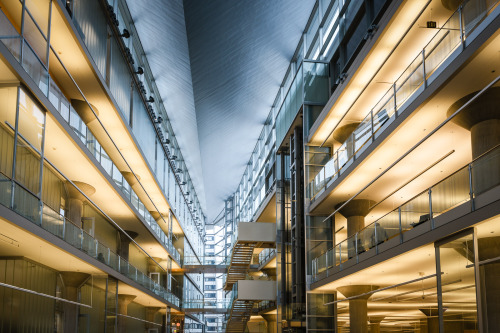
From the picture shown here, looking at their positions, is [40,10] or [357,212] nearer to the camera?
[40,10]

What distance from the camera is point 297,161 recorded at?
129 ft

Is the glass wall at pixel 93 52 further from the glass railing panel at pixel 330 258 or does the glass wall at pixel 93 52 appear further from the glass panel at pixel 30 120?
the glass railing panel at pixel 330 258

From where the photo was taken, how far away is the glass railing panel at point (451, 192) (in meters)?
16.7

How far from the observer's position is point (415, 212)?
66.8 feet

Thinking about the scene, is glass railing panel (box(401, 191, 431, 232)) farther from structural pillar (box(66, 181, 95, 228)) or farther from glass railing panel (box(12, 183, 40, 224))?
structural pillar (box(66, 181, 95, 228))

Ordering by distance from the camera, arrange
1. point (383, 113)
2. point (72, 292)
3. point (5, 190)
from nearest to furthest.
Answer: point (5, 190) → point (383, 113) → point (72, 292)

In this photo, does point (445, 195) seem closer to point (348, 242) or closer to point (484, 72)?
point (484, 72)

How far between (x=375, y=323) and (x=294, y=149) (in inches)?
529

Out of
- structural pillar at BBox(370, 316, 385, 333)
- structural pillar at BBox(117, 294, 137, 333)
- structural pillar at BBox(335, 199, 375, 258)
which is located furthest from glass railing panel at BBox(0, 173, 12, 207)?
structural pillar at BBox(370, 316, 385, 333)

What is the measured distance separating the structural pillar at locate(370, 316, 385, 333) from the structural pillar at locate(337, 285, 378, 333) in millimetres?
9543

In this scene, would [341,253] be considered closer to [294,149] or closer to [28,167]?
[294,149]

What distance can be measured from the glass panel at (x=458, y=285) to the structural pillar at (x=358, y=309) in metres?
12.0

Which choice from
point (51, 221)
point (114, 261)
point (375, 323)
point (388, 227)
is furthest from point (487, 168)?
point (375, 323)

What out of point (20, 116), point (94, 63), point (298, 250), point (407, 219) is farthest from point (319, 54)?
point (20, 116)
